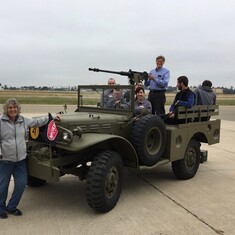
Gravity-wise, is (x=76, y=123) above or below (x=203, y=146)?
above

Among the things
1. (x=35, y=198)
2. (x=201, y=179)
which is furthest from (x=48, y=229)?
(x=201, y=179)

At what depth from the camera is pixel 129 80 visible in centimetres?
623

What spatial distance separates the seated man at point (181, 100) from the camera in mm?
6418

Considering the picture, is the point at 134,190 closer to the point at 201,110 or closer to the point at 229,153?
the point at 201,110

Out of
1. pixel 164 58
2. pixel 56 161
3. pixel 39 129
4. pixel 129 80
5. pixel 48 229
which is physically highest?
pixel 164 58

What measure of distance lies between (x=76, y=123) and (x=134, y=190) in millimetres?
1533

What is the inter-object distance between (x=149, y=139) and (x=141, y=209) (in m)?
1.21

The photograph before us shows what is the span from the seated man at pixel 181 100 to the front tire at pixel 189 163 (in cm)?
50

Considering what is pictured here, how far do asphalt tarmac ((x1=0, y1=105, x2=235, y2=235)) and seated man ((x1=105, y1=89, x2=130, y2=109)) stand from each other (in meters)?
1.29

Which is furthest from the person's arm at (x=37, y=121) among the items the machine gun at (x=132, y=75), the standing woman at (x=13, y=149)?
the machine gun at (x=132, y=75)

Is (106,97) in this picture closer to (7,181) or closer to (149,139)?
(149,139)

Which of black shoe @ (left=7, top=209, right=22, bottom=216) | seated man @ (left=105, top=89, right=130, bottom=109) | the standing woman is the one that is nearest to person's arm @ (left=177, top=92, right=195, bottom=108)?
seated man @ (left=105, top=89, right=130, bottom=109)

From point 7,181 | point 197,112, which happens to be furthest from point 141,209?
point 197,112

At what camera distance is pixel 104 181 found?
184 inches
